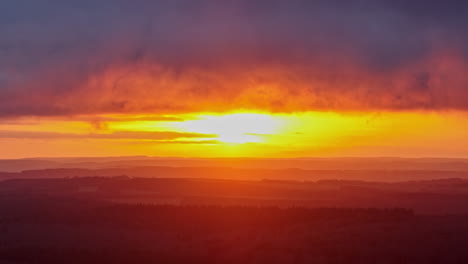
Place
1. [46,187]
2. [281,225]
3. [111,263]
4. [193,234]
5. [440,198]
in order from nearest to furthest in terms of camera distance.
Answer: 1. [111,263]
2. [193,234]
3. [281,225]
4. [440,198]
5. [46,187]

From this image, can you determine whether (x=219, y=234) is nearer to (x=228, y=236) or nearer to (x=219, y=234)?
(x=219, y=234)

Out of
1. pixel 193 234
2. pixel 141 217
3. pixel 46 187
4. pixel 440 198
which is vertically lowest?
pixel 193 234

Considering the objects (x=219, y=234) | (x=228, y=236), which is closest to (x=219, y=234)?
(x=219, y=234)

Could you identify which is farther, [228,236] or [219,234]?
[219,234]

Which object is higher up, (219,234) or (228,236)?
(219,234)

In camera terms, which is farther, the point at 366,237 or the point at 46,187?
the point at 46,187

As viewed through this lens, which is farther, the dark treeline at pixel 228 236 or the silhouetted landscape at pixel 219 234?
the silhouetted landscape at pixel 219 234

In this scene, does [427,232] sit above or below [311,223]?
below

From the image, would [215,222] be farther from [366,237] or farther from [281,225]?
[366,237]

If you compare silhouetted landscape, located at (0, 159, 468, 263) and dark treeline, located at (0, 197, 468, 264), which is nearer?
dark treeline, located at (0, 197, 468, 264)

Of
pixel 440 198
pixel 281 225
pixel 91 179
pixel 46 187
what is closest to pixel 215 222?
pixel 281 225

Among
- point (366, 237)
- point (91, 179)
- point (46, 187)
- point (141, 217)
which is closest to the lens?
point (366, 237)
